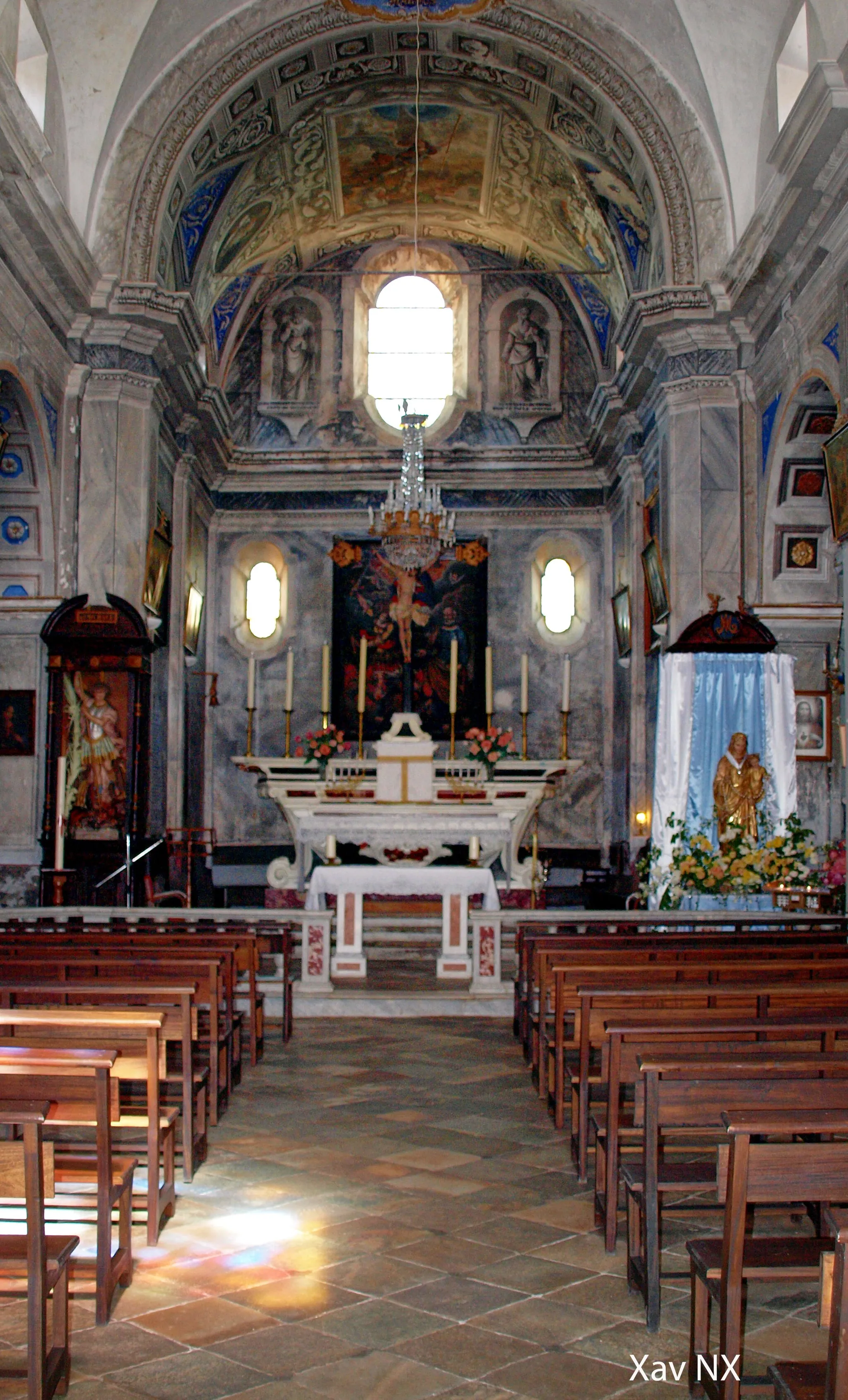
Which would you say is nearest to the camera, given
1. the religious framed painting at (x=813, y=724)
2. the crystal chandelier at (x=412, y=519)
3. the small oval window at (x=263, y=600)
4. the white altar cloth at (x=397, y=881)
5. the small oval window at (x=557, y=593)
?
the white altar cloth at (x=397, y=881)

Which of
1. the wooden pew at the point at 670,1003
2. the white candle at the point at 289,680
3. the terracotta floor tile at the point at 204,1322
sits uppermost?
the white candle at the point at 289,680

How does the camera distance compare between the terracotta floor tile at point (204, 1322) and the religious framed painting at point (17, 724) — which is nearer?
the terracotta floor tile at point (204, 1322)

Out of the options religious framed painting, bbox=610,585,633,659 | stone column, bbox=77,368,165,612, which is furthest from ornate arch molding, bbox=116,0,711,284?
religious framed painting, bbox=610,585,633,659

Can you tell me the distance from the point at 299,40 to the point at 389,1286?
1447 centimetres

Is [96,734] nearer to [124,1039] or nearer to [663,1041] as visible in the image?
[124,1039]

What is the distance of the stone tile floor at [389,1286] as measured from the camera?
12.1ft

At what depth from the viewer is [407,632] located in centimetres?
2058

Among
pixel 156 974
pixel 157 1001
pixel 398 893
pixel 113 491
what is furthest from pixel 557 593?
pixel 157 1001

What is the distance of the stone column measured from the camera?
1456cm

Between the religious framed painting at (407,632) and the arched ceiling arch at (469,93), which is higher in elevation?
the arched ceiling arch at (469,93)

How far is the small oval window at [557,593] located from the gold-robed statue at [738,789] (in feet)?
25.1

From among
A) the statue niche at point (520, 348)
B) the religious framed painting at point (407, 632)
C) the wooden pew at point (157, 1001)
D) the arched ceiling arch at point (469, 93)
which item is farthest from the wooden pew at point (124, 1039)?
the statue niche at point (520, 348)

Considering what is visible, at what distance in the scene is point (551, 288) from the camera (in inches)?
832

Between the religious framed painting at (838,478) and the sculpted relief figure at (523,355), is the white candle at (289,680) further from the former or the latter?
the religious framed painting at (838,478)
